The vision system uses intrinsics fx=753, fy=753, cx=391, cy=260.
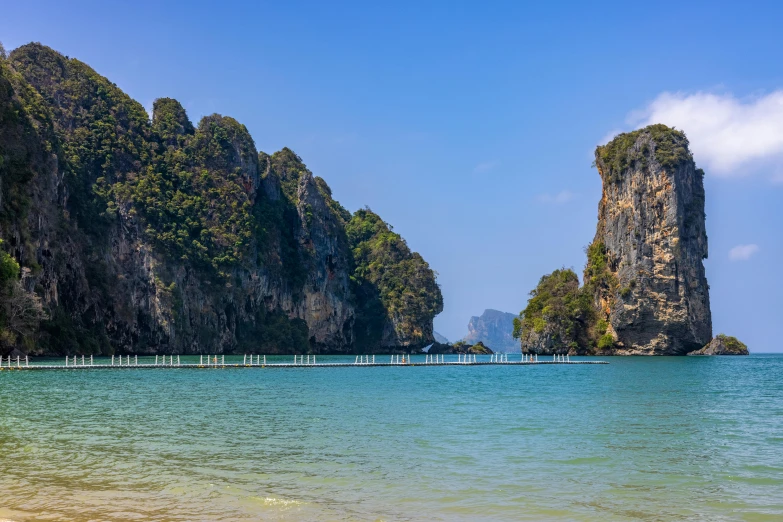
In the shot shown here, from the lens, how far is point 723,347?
120 m

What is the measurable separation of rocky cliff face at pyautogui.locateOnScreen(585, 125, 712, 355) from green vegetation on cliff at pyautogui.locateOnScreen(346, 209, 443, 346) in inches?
2200

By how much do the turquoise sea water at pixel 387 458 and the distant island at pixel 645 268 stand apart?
242ft

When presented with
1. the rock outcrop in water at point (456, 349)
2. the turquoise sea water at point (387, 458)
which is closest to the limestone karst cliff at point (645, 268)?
the rock outcrop in water at point (456, 349)

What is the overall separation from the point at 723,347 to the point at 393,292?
237 ft

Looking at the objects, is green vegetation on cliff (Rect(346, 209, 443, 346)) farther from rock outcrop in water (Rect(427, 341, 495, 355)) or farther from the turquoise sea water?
the turquoise sea water

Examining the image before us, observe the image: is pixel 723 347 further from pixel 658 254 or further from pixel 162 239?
pixel 162 239

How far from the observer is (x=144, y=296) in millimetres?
115188

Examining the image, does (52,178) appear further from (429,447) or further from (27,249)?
(429,447)

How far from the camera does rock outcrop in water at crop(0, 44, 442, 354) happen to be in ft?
283

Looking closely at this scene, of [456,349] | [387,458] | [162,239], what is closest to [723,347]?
[456,349]

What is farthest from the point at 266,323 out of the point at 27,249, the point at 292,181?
the point at 27,249

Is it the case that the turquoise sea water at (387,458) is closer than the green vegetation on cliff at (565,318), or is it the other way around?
the turquoise sea water at (387,458)

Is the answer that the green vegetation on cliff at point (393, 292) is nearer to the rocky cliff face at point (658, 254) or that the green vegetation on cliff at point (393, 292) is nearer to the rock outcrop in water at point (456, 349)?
the rock outcrop in water at point (456, 349)

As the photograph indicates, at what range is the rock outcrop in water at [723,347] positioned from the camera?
11568 centimetres
